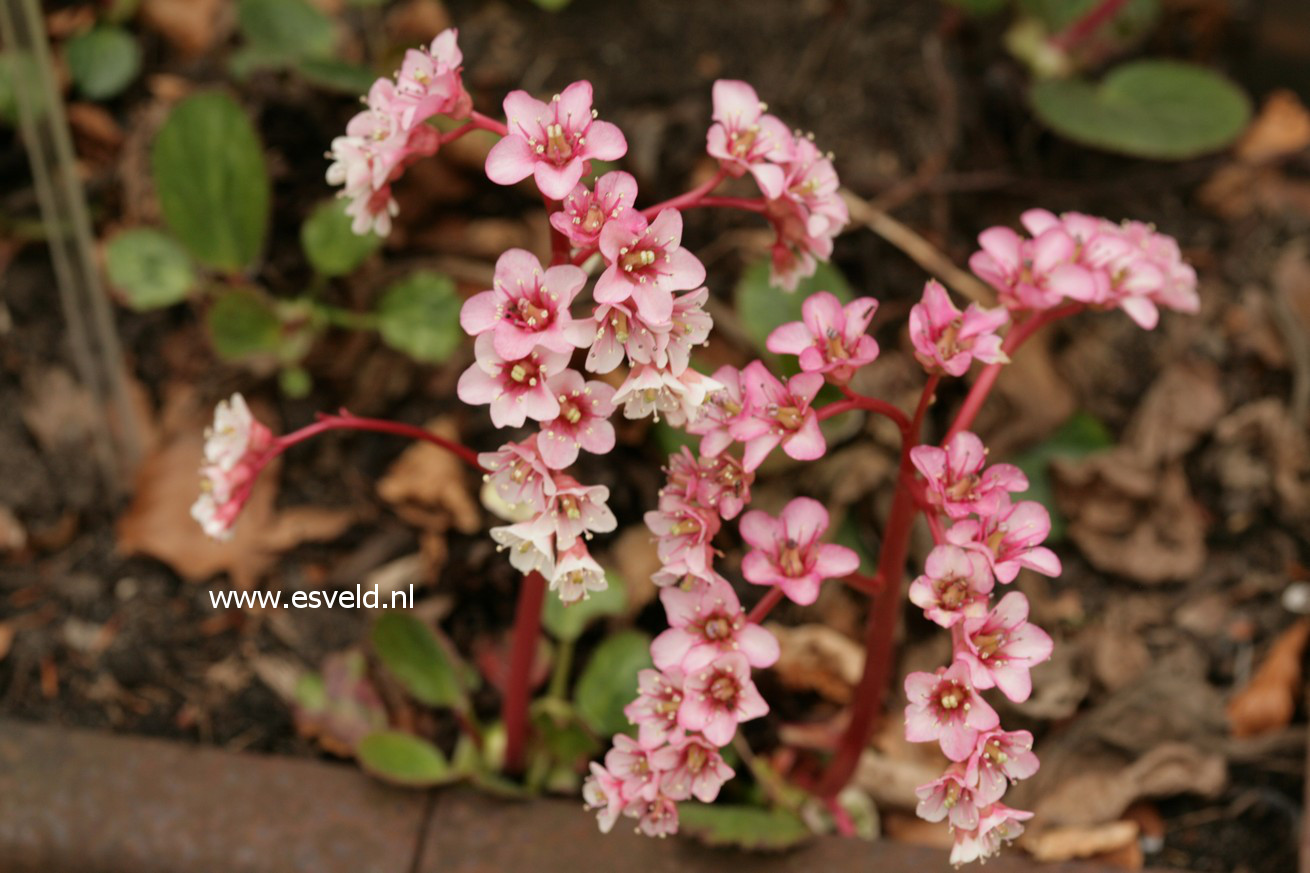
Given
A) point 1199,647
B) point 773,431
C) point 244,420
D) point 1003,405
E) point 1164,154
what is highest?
point 773,431

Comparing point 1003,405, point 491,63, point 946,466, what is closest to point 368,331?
point 491,63

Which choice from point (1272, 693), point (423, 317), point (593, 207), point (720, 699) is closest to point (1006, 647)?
point (720, 699)

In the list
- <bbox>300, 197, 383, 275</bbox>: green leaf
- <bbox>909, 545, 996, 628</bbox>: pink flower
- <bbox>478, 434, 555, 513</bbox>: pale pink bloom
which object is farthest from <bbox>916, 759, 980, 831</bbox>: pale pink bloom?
<bbox>300, 197, 383, 275</bbox>: green leaf

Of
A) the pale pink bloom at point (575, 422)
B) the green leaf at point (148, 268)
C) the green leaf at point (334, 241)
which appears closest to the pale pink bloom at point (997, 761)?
the pale pink bloom at point (575, 422)

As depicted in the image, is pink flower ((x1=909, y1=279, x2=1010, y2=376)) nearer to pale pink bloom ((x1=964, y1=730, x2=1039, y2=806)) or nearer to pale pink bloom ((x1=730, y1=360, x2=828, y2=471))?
pale pink bloom ((x1=730, y1=360, x2=828, y2=471))

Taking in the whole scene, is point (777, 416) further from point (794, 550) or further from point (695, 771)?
point (695, 771)

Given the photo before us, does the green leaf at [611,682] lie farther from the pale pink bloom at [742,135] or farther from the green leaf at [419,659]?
the pale pink bloom at [742,135]

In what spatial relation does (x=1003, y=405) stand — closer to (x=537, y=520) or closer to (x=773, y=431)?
(x=773, y=431)
